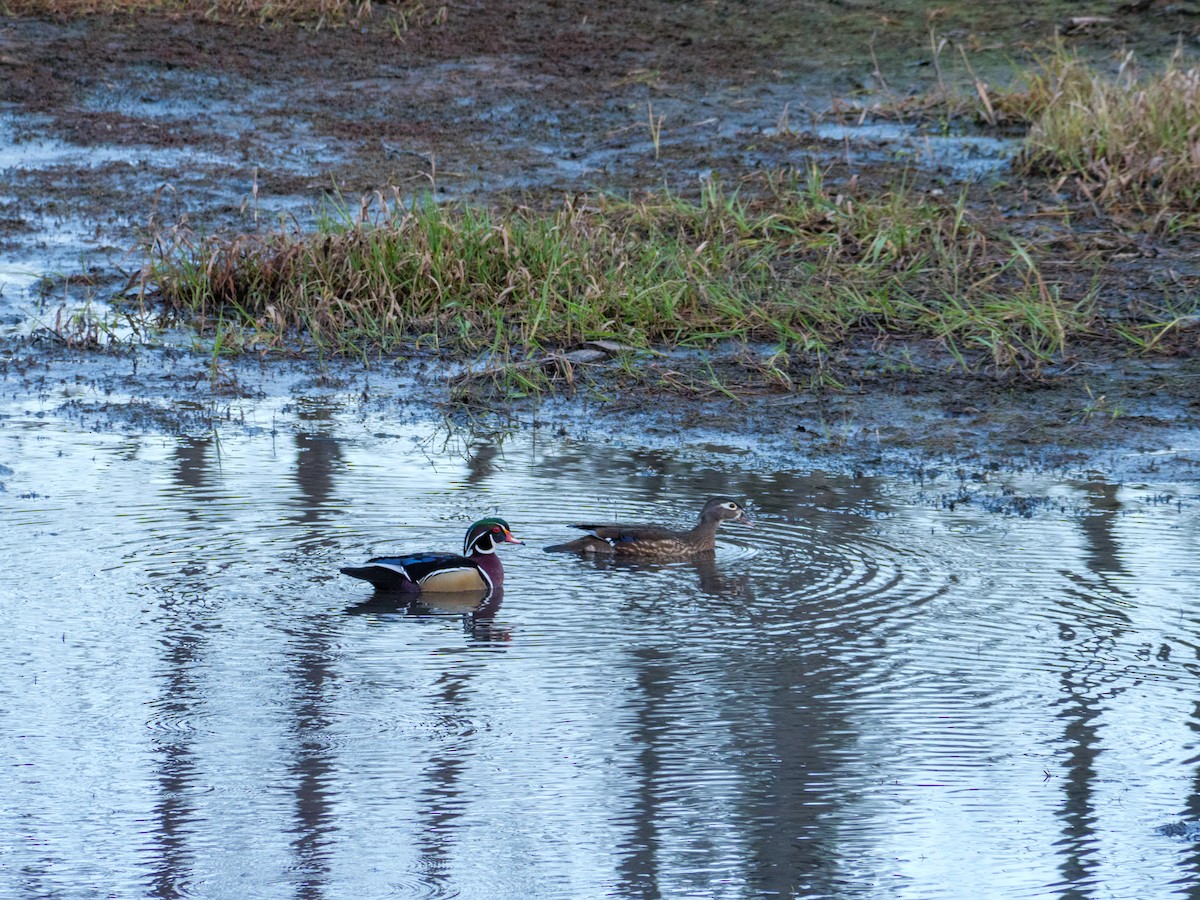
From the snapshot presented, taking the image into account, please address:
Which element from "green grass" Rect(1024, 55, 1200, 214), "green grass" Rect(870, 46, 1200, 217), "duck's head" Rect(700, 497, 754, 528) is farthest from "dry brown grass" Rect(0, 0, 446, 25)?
"duck's head" Rect(700, 497, 754, 528)

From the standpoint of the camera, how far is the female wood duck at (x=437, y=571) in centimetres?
658

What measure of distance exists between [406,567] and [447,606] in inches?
7.8

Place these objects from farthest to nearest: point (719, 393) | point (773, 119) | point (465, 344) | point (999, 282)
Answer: point (773, 119) → point (999, 282) → point (465, 344) → point (719, 393)

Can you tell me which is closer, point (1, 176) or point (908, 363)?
point (908, 363)

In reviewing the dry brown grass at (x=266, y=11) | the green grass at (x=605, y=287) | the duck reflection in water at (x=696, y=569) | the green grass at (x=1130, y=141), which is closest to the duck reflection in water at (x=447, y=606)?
the duck reflection in water at (x=696, y=569)

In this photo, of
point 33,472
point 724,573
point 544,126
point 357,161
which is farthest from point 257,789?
point 544,126

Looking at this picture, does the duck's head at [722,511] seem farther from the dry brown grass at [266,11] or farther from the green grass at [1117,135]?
the dry brown grass at [266,11]

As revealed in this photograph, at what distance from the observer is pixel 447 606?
6613 millimetres

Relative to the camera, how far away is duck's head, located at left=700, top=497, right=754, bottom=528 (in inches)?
288

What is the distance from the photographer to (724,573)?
705cm

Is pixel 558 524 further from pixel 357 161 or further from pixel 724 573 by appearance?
pixel 357 161

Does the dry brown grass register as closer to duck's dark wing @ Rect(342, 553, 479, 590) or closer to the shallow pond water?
the shallow pond water

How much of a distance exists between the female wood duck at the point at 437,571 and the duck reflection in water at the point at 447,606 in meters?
0.02

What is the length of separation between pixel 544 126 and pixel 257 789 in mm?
11663
